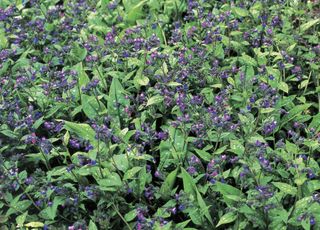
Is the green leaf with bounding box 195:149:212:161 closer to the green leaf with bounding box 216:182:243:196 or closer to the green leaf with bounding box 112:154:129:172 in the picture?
the green leaf with bounding box 216:182:243:196

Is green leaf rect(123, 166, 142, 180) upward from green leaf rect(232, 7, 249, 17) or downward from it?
downward

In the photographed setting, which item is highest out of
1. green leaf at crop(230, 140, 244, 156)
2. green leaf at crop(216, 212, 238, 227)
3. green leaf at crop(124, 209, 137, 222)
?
green leaf at crop(230, 140, 244, 156)

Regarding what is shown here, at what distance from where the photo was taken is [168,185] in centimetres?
469

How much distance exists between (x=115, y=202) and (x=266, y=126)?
53.7 inches

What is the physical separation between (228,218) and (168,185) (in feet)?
2.07

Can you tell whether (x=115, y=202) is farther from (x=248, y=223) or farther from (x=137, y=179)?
(x=248, y=223)

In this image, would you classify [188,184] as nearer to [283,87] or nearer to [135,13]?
[283,87]

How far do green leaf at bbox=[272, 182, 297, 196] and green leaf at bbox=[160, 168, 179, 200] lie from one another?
83 centimetres

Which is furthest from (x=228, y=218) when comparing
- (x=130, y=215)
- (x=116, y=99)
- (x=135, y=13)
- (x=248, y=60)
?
(x=135, y=13)

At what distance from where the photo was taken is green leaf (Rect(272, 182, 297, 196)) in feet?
14.1

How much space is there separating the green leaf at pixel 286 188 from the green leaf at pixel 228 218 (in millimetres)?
390

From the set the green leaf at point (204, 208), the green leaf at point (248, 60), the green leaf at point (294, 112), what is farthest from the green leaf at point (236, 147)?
the green leaf at point (248, 60)

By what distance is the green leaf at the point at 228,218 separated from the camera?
427 centimetres

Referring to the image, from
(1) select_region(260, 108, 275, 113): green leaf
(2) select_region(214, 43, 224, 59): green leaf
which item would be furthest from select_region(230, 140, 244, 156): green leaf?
(2) select_region(214, 43, 224, 59): green leaf
